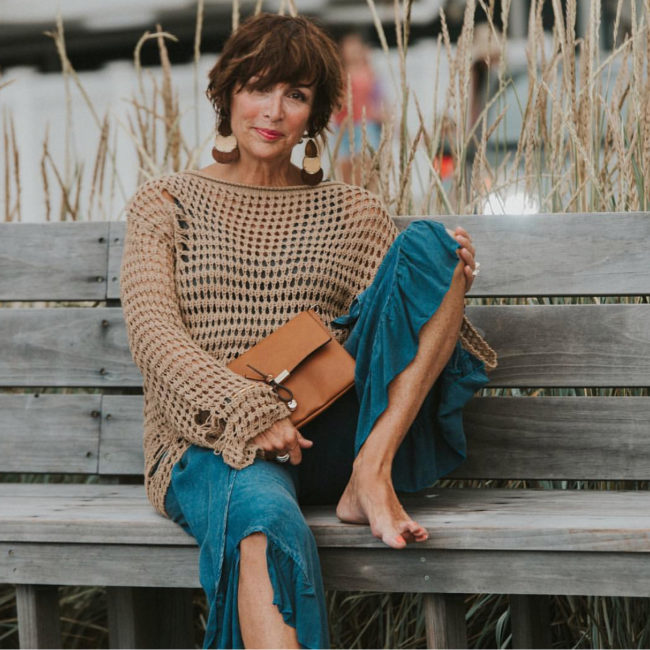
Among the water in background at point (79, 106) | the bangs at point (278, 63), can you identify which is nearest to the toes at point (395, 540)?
the bangs at point (278, 63)

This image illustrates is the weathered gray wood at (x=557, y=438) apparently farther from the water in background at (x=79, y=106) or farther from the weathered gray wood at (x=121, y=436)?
the water in background at (x=79, y=106)

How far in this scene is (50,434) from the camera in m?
2.25

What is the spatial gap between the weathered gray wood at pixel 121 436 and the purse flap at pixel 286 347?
0.51m

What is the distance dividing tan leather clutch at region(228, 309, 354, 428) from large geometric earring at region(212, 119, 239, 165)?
0.49m

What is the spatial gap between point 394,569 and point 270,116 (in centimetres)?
92

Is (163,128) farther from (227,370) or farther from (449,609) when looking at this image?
(449,609)

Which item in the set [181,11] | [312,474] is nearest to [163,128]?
[312,474]

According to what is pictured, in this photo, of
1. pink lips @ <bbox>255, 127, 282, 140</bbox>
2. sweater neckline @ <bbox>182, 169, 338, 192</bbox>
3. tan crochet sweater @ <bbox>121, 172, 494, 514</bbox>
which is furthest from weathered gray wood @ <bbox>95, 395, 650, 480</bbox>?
pink lips @ <bbox>255, 127, 282, 140</bbox>

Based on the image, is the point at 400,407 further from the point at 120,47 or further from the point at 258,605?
the point at 120,47

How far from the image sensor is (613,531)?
150cm

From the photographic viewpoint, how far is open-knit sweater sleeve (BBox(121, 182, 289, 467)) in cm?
165

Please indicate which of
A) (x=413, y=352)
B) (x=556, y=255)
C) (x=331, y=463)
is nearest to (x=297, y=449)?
(x=331, y=463)

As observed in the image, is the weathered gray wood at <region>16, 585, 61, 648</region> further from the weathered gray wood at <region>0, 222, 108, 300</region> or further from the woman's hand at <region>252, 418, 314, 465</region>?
the weathered gray wood at <region>0, 222, 108, 300</region>

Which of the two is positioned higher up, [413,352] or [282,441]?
[413,352]
